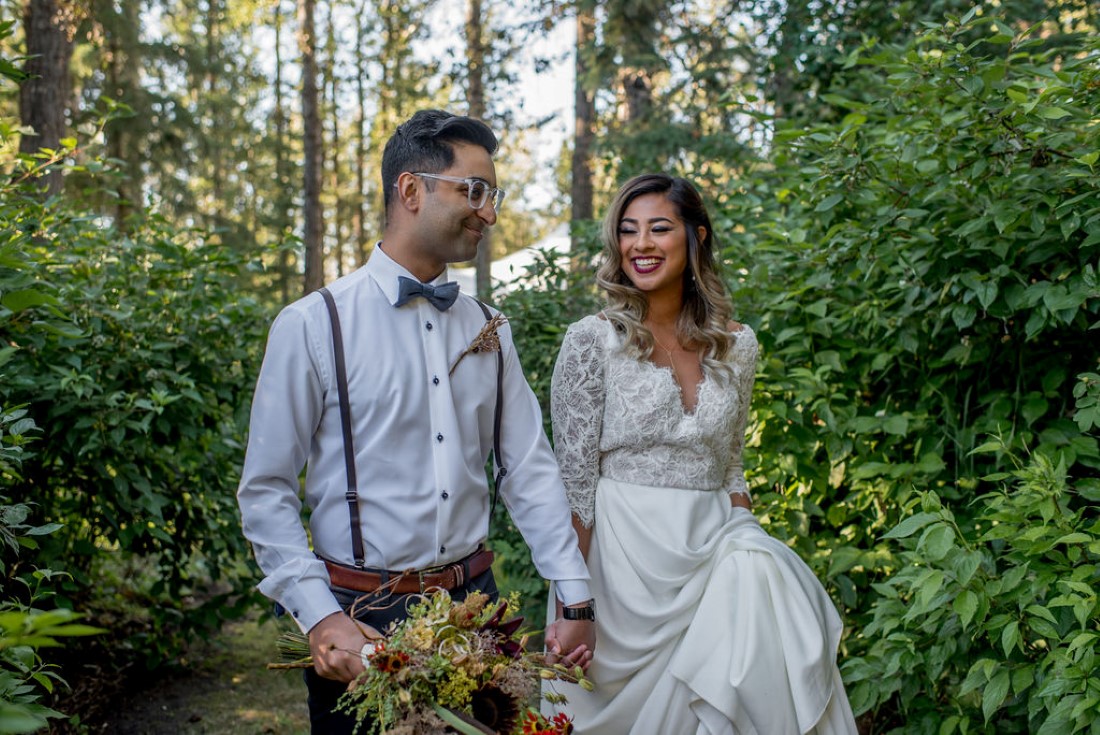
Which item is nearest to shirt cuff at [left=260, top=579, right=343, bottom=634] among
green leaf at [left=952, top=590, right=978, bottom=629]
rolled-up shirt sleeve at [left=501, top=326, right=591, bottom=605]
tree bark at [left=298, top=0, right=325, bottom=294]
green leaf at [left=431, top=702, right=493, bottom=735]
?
green leaf at [left=431, top=702, right=493, bottom=735]

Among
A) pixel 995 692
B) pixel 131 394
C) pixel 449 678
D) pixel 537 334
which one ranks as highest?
pixel 537 334

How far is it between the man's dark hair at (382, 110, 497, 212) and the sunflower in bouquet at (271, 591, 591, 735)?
3.69 ft

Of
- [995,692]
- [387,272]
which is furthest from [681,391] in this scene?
[995,692]

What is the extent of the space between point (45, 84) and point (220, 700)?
15.3 ft

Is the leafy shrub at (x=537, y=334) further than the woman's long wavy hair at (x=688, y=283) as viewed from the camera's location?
Yes

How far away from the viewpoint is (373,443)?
234 centimetres

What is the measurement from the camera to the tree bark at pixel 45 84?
6.79 meters

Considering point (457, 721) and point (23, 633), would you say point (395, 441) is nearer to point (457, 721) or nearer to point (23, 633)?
point (457, 721)

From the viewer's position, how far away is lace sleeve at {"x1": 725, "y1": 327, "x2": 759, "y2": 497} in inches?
133

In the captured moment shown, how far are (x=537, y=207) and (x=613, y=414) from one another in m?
37.5

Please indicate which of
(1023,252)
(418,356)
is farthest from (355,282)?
(1023,252)

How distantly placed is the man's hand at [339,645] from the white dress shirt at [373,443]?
26 millimetres

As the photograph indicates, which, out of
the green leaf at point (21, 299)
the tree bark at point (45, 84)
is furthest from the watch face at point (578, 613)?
the tree bark at point (45, 84)

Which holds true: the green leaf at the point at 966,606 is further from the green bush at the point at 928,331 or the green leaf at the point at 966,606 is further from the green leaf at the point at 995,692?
the green leaf at the point at 995,692
